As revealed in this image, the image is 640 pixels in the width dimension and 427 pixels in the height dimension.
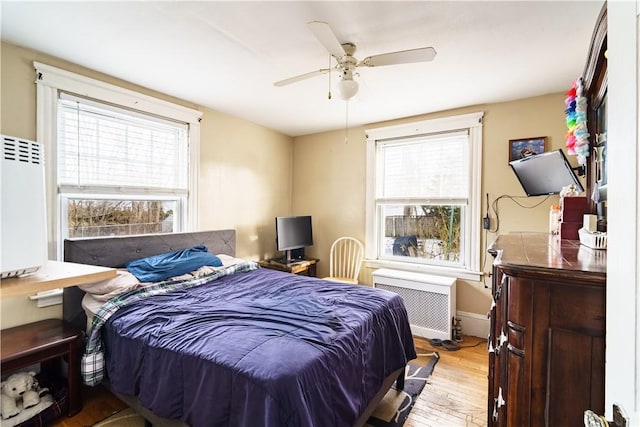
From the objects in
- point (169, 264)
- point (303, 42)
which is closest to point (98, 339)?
point (169, 264)

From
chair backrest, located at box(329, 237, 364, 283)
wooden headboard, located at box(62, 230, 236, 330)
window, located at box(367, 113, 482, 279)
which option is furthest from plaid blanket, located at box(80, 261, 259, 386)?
window, located at box(367, 113, 482, 279)

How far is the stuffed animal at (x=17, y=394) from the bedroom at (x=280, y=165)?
1.40ft

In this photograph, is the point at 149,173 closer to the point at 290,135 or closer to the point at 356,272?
the point at 290,135

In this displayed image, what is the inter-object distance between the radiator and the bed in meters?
1.05

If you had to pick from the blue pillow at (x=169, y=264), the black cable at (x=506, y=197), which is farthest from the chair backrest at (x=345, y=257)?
the blue pillow at (x=169, y=264)

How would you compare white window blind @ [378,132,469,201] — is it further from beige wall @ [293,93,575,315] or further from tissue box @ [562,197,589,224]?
tissue box @ [562,197,589,224]

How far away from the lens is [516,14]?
1.64m

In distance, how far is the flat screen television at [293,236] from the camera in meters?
3.70

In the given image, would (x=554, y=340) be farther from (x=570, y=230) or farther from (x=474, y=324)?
(x=474, y=324)

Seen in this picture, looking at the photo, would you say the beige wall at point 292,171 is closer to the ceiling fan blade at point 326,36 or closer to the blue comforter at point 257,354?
the blue comforter at point 257,354

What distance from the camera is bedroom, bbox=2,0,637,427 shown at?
2.07 metres

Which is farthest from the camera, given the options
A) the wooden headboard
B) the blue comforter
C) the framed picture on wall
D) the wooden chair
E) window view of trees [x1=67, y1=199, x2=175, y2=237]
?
the wooden chair

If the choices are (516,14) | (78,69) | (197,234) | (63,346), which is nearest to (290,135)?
(197,234)
